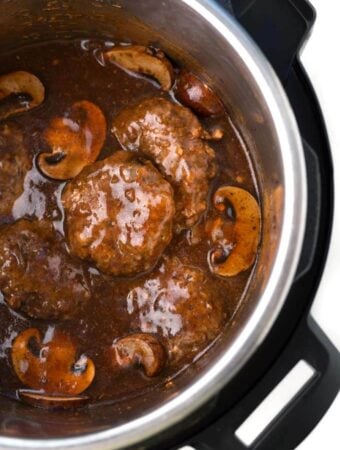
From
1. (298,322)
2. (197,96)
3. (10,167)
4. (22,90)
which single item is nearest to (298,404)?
(298,322)

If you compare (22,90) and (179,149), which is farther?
(22,90)

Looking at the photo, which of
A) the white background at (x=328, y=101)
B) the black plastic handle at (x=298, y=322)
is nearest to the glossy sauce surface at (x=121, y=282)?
the black plastic handle at (x=298, y=322)

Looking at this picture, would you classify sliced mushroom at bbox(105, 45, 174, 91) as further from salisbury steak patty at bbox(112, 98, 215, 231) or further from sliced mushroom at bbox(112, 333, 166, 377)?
sliced mushroom at bbox(112, 333, 166, 377)

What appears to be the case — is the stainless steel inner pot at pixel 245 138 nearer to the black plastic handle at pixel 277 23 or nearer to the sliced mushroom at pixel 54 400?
the sliced mushroom at pixel 54 400

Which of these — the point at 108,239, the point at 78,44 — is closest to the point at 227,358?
the point at 108,239

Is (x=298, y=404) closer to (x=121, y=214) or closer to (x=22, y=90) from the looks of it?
(x=121, y=214)

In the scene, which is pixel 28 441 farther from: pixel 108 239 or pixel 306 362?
pixel 306 362
